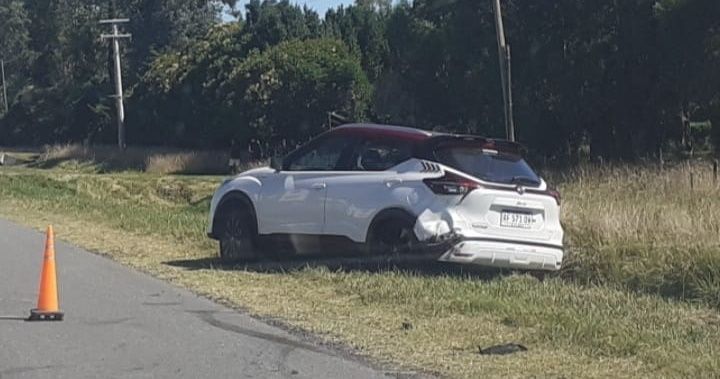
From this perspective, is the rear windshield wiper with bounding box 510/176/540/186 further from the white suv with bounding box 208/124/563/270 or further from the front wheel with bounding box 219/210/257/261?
the front wheel with bounding box 219/210/257/261

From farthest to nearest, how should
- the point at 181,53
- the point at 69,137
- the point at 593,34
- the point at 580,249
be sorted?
the point at 69,137, the point at 181,53, the point at 593,34, the point at 580,249

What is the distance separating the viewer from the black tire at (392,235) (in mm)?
12773

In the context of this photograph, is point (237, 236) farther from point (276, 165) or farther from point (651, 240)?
point (651, 240)

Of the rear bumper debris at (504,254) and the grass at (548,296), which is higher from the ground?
the rear bumper debris at (504,254)

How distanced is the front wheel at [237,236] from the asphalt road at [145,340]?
1.46 meters

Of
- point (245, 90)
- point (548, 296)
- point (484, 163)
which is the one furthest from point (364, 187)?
point (245, 90)

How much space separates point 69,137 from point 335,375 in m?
69.4

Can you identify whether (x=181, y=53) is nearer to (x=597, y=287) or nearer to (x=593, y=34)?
(x=593, y=34)

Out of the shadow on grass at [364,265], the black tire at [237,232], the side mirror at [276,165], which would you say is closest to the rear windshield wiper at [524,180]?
the shadow on grass at [364,265]

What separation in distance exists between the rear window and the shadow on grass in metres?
1.02

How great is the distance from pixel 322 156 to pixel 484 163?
219 cm

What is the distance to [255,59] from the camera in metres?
54.7

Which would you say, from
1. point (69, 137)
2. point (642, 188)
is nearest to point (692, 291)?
point (642, 188)

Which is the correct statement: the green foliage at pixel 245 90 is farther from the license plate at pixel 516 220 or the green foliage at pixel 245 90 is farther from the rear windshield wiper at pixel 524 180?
the license plate at pixel 516 220
